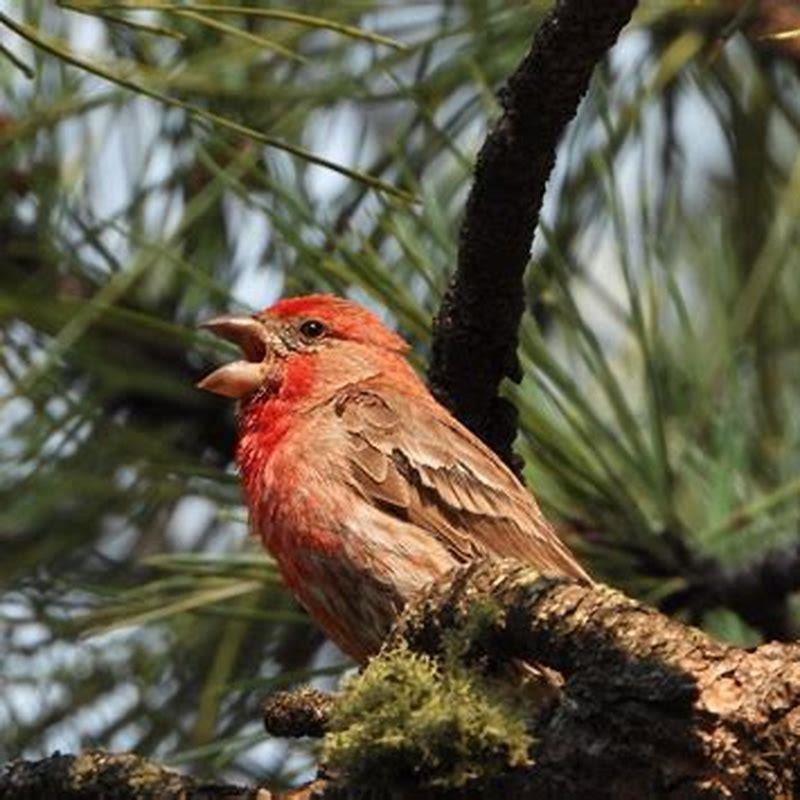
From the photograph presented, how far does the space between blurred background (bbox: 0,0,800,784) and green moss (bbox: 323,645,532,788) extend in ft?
5.15

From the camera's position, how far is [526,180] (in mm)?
3627

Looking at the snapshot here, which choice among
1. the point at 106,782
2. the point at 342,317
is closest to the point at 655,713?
the point at 106,782

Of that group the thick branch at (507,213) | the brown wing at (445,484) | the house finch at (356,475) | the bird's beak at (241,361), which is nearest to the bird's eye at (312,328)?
the house finch at (356,475)

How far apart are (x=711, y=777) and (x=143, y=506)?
303cm

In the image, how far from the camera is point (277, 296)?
5.47m

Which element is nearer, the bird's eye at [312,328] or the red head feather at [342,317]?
the red head feather at [342,317]

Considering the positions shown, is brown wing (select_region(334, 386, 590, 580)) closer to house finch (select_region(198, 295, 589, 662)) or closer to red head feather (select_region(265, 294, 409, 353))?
house finch (select_region(198, 295, 589, 662))

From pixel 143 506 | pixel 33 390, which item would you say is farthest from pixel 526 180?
pixel 143 506

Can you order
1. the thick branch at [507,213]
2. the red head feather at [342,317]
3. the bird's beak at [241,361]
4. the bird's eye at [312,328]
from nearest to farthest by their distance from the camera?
1. the thick branch at [507,213]
2. the bird's beak at [241,361]
3. the red head feather at [342,317]
4. the bird's eye at [312,328]

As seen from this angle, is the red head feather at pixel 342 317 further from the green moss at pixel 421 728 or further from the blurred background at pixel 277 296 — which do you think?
the green moss at pixel 421 728

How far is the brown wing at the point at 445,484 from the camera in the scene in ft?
14.5

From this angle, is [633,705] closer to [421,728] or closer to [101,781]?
[421,728]

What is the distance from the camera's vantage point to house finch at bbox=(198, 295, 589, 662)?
4340 millimetres

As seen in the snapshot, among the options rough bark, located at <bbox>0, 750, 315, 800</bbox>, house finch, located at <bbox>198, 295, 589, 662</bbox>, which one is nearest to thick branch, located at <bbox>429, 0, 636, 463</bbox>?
house finch, located at <bbox>198, 295, 589, 662</bbox>
